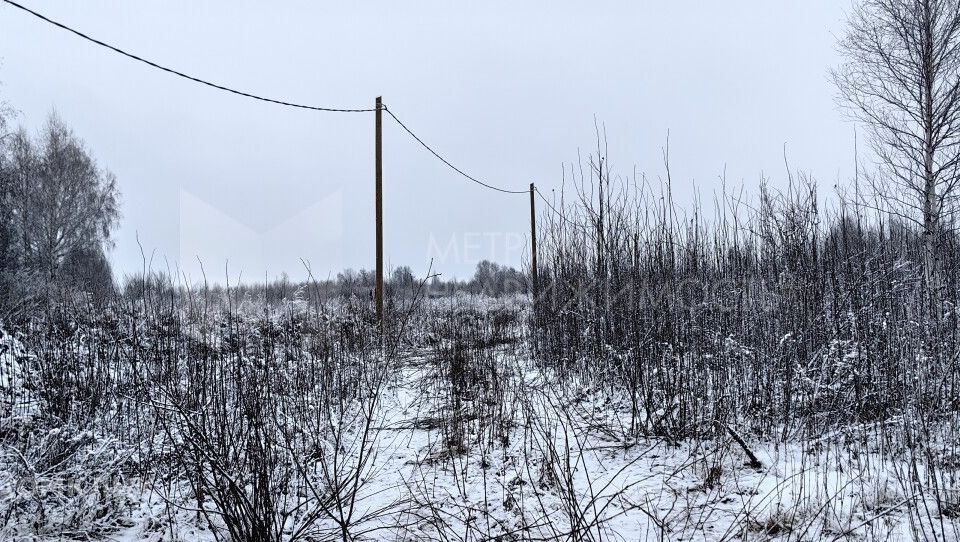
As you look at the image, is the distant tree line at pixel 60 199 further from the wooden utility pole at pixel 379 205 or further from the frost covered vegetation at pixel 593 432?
the frost covered vegetation at pixel 593 432

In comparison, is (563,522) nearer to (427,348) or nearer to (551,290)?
(551,290)

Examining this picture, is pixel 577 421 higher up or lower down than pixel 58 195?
lower down

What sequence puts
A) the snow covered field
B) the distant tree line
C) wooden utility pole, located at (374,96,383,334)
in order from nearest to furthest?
the snow covered field → wooden utility pole, located at (374,96,383,334) → the distant tree line

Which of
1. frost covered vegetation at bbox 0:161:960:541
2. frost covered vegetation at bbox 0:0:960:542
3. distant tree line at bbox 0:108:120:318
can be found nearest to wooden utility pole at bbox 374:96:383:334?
frost covered vegetation at bbox 0:0:960:542

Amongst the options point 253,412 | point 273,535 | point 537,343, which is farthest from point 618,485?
point 537,343

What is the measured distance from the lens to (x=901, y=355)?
302 centimetres

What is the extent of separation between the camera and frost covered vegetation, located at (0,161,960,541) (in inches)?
81.3

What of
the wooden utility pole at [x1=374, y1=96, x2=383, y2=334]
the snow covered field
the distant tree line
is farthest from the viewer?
the distant tree line

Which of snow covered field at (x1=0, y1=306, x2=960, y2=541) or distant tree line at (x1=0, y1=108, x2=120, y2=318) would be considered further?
distant tree line at (x1=0, y1=108, x2=120, y2=318)

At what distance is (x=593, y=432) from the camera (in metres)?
3.71

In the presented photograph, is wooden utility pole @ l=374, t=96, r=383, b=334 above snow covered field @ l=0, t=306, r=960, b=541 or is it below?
above

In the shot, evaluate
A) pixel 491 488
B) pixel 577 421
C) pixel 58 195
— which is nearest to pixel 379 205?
pixel 577 421

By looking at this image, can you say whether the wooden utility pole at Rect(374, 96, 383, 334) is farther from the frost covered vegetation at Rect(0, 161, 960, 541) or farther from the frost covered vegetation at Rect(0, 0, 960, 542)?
the frost covered vegetation at Rect(0, 161, 960, 541)

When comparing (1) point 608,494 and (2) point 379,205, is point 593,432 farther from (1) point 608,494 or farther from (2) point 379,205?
(2) point 379,205
